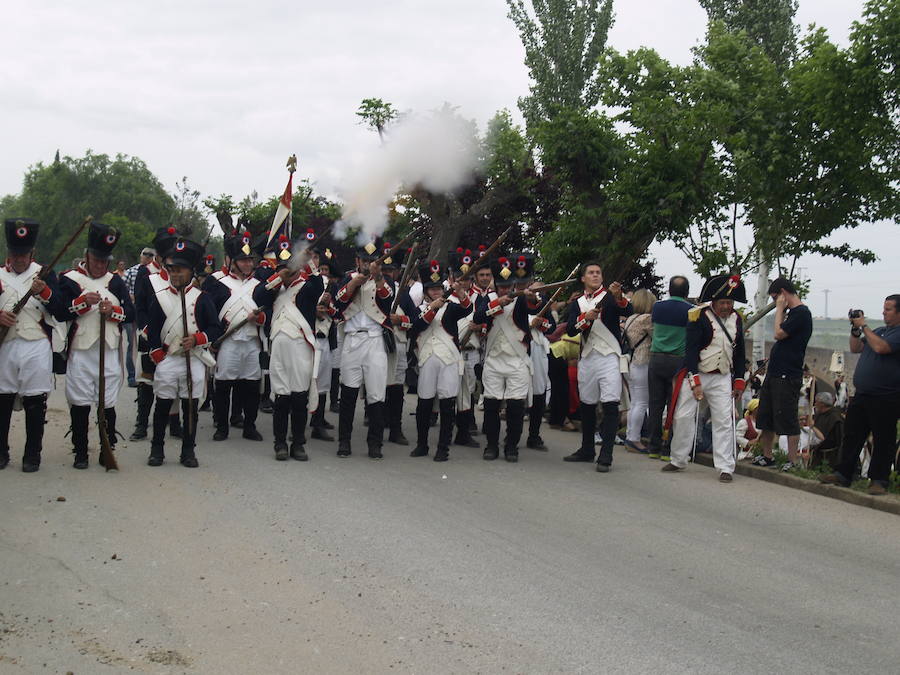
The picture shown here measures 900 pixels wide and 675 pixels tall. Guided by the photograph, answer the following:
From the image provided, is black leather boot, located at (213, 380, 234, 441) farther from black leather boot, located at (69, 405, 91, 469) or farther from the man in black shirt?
the man in black shirt

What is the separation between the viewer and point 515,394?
11.1 metres

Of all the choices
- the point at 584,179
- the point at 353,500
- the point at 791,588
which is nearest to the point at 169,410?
the point at 353,500

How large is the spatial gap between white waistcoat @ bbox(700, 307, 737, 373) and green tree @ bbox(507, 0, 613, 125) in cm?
1884

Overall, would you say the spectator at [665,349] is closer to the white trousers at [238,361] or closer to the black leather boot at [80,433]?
the white trousers at [238,361]

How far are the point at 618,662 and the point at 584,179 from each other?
1451 cm

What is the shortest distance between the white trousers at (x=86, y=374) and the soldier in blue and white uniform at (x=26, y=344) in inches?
8.8

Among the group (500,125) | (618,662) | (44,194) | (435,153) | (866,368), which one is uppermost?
(44,194)

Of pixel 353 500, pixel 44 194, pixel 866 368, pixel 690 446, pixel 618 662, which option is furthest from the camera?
pixel 44 194

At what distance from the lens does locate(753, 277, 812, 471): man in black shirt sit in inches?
413

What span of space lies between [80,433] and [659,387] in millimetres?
6396

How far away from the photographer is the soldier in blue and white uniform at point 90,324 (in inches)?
371

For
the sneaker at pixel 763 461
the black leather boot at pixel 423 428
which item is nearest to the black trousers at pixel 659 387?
the sneaker at pixel 763 461

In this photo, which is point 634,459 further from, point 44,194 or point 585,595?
point 44,194

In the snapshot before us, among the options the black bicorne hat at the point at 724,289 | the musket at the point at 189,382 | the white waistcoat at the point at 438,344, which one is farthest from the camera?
the white waistcoat at the point at 438,344
